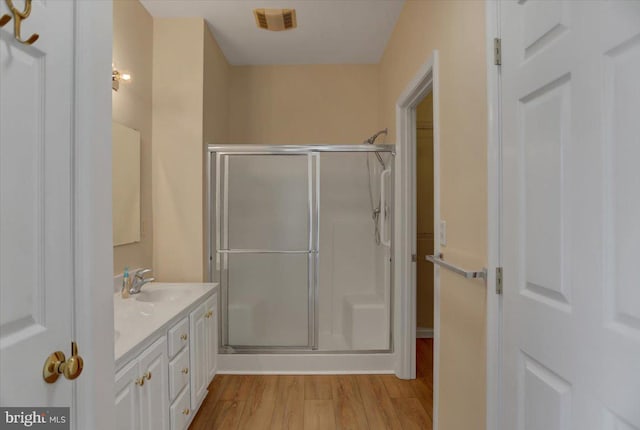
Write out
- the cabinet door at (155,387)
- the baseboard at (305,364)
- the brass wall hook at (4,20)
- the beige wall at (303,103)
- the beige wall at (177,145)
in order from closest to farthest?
1. the brass wall hook at (4,20)
2. the cabinet door at (155,387)
3. the beige wall at (177,145)
4. the baseboard at (305,364)
5. the beige wall at (303,103)

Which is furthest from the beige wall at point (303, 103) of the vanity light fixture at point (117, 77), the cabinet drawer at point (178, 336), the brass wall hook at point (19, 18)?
the brass wall hook at point (19, 18)

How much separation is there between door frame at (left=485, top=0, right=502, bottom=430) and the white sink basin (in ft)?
6.07

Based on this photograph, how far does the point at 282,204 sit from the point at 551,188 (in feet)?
7.49

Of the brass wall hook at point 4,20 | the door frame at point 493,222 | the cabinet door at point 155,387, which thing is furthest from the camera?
the cabinet door at point 155,387

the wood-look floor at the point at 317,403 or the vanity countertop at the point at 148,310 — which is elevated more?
the vanity countertop at the point at 148,310

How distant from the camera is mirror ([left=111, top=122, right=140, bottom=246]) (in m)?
2.15

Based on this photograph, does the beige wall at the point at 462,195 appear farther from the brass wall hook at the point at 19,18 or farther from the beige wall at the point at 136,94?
the beige wall at the point at 136,94

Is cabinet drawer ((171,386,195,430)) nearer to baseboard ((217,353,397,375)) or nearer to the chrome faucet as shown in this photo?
the chrome faucet

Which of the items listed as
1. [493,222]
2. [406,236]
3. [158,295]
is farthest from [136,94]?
[493,222]

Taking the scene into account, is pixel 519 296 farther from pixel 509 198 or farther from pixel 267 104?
pixel 267 104

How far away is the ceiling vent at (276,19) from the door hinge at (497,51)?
1.92 m

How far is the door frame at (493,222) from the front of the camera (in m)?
1.21

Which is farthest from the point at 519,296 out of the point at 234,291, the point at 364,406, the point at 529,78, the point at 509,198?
the point at 234,291

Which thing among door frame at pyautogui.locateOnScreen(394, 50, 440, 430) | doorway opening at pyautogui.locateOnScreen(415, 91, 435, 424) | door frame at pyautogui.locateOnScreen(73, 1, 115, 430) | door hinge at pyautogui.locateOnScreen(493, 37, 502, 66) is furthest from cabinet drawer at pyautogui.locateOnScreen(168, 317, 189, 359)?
doorway opening at pyautogui.locateOnScreen(415, 91, 435, 424)
